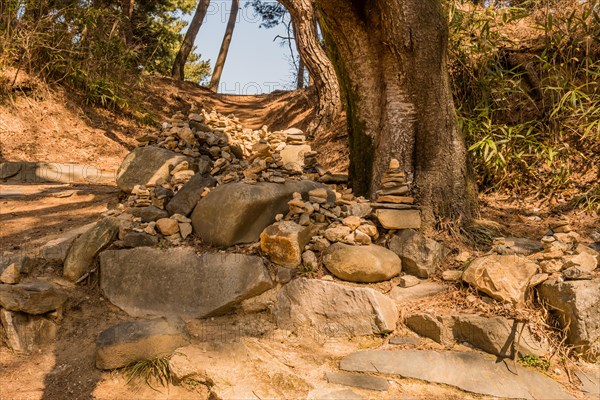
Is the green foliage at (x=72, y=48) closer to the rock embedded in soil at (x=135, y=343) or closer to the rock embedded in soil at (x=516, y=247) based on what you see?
the rock embedded in soil at (x=135, y=343)

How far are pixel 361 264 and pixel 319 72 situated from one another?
12.6 feet

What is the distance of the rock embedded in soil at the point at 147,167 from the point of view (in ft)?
13.8

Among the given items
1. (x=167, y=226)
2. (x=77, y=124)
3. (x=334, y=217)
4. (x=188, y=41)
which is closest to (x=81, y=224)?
(x=167, y=226)

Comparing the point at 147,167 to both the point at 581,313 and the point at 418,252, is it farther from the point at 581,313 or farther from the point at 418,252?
the point at 581,313

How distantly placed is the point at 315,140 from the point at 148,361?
13.0 feet

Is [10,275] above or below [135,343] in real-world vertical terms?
above

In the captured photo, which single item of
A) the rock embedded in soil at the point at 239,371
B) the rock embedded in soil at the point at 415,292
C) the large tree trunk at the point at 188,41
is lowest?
the rock embedded in soil at the point at 239,371

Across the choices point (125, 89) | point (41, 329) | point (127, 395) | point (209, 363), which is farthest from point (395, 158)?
point (125, 89)

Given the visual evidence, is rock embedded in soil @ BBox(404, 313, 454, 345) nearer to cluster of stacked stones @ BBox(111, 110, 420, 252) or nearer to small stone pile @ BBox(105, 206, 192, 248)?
cluster of stacked stones @ BBox(111, 110, 420, 252)

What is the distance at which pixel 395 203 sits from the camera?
3.36 meters

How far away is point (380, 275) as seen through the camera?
301cm

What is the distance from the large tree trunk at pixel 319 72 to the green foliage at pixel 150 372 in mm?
4136

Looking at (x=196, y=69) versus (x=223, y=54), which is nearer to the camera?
(x=223, y=54)

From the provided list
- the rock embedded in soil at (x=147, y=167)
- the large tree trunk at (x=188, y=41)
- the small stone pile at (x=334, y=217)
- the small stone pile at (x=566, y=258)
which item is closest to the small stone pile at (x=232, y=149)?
the rock embedded in soil at (x=147, y=167)
